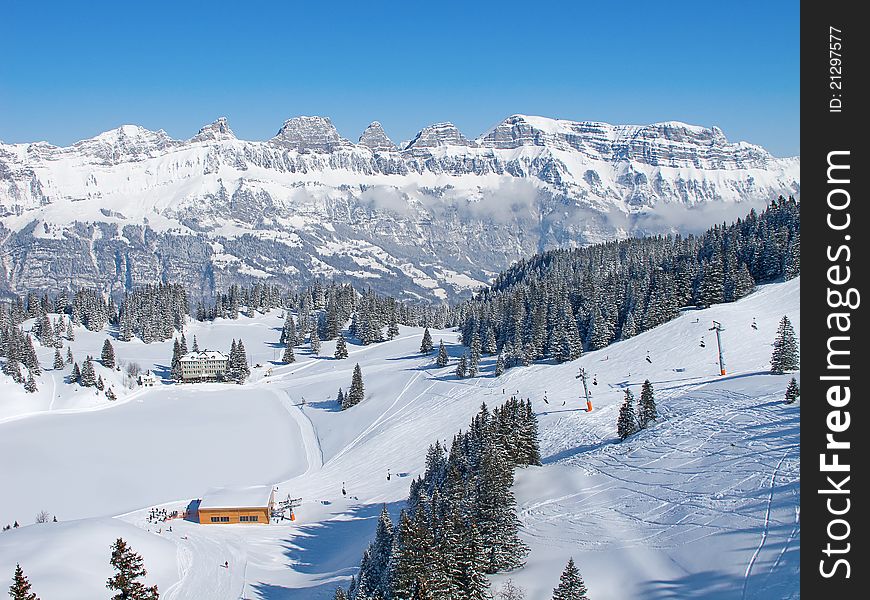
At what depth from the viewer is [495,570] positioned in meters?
36.3

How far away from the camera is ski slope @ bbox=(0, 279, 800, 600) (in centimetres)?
3394

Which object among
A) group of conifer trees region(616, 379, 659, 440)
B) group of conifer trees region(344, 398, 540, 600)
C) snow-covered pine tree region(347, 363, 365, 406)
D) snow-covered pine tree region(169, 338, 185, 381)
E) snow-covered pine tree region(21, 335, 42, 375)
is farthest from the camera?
snow-covered pine tree region(169, 338, 185, 381)

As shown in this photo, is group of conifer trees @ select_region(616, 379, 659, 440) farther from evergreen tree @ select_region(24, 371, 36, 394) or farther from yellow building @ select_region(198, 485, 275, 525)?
evergreen tree @ select_region(24, 371, 36, 394)

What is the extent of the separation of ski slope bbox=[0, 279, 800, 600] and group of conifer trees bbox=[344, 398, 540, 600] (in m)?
2.07

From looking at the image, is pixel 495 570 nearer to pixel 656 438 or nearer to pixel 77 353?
pixel 656 438

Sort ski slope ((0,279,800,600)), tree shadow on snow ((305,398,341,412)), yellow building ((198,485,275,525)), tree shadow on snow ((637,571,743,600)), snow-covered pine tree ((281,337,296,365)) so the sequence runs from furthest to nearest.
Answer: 1. snow-covered pine tree ((281,337,296,365))
2. tree shadow on snow ((305,398,341,412))
3. yellow building ((198,485,275,525))
4. ski slope ((0,279,800,600))
5. tree shadow on snow ((637,571,743,600))

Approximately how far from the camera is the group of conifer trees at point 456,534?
2909 centimetres

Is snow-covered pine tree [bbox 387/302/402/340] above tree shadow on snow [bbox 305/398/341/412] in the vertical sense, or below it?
above

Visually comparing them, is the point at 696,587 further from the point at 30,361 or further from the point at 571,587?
the point at 30,361

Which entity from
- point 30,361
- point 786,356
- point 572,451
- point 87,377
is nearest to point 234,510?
point 572,451

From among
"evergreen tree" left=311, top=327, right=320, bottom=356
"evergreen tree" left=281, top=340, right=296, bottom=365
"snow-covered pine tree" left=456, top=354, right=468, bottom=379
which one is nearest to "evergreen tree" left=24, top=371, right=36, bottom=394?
A: "evergreen tree" left=281, top=340, right=296, bottom=365

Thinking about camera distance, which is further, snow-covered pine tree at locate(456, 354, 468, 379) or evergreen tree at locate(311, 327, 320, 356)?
evergreen tree at locate(311, 327, 320, 356)

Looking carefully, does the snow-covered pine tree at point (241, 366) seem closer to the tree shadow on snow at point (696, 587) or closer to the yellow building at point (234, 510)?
the yellow building at point (234, 510)
